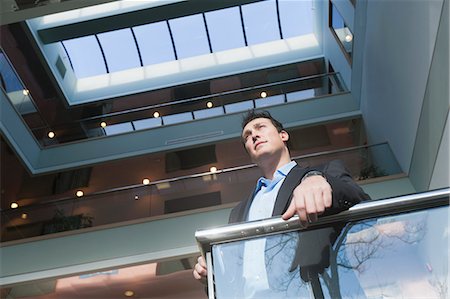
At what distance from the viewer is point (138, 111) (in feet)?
38.4

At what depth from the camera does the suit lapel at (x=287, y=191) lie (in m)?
1.41

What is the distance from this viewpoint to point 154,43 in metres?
13.5

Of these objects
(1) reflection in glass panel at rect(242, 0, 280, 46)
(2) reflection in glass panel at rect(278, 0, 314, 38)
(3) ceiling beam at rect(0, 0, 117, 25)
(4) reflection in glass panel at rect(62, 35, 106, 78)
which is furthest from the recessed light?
(2) reflection in glass panel at rect(278, 0, 314, 38)

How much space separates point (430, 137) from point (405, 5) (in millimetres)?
1716

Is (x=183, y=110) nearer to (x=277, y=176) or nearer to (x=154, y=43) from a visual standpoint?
(x=154, y=43)

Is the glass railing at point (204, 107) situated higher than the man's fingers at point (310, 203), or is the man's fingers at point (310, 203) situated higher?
the glass railing at point (204, 107)

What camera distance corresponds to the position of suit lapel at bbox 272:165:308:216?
1.41 m

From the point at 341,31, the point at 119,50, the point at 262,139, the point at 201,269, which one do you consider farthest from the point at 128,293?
the point at 119,50

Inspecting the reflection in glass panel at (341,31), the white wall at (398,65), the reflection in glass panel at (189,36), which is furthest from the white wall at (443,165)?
the reflection in glass panel at (189,36)

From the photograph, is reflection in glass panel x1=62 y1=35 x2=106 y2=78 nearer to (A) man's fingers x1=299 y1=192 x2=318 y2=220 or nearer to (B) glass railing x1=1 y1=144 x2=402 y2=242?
(B) glass railing x1=1 y1=144 x2=402 y2=242

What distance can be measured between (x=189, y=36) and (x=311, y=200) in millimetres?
12748

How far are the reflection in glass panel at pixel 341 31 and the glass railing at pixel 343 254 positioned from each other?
30.5 ft

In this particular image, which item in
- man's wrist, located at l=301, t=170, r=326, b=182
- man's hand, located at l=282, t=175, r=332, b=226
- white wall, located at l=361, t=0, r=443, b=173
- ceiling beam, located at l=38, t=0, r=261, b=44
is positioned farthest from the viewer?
ceiling beam, located at l=38, t=0, r=261, b=44

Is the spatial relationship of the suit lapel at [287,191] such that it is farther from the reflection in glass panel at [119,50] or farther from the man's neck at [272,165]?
→ the reflection in glass panel at [119,50]
